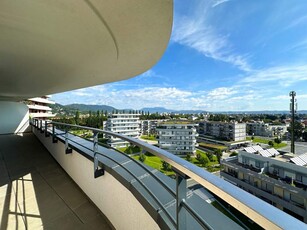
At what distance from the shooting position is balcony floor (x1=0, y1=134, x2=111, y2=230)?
214 centimetres

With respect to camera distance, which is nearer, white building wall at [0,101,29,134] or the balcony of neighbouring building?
the balcony of neighbouring building

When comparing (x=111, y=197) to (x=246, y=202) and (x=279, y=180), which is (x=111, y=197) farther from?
(x=279, y=180)

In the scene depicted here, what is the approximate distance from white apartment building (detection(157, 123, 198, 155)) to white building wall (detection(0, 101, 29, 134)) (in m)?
15.6

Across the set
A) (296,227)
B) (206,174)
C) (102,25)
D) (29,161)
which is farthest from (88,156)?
(29,161)

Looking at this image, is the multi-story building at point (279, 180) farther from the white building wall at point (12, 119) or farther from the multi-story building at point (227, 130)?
the multi-story building at point (227, 130)

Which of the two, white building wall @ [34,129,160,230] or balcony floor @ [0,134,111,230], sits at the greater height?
white building wall @ [34,129,160,230]

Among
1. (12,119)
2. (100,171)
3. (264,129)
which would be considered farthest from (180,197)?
(264,129)

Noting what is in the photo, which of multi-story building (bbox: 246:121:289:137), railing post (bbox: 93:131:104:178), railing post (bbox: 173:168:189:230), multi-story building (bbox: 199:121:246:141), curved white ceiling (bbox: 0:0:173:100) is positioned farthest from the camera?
multi-story building (bbox: 199:121:246:141)

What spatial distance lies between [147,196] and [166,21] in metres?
2.18

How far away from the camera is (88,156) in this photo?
104 inches

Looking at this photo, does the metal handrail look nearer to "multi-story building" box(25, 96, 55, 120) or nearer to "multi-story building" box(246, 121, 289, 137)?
"multi-story building" box(25, 96, 55, 120)

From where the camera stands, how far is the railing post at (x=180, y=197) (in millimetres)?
941

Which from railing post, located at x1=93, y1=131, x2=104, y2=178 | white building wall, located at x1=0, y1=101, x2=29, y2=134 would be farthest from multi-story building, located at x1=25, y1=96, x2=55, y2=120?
railing post, located at x1=93, y1=131, x2=104, y2=178

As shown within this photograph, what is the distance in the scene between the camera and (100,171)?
7.59ft
